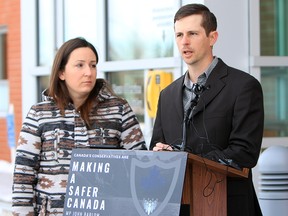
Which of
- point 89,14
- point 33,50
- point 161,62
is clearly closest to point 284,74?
point 161,62

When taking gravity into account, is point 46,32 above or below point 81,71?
above

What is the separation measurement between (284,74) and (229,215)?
401 cm

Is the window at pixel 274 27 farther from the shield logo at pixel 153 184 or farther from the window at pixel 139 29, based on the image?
the shield logo at pixel 153 184

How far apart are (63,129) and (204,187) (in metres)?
1.08

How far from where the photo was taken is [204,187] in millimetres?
3906

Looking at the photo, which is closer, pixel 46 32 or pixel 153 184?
pixel 153 184

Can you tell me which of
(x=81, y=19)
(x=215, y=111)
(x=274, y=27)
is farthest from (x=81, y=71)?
(x=81, y=19)

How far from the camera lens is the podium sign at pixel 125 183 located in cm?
369

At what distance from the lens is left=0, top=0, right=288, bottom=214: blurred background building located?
7.36m

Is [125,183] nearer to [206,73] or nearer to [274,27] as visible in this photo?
[206,73]

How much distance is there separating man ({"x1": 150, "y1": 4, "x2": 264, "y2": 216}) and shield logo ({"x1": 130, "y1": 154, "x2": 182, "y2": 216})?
0.23 meters

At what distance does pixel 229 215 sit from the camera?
13.4ft

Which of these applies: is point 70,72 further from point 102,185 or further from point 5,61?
point 5,61

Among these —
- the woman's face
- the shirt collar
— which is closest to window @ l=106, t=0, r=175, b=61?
the woman's face
